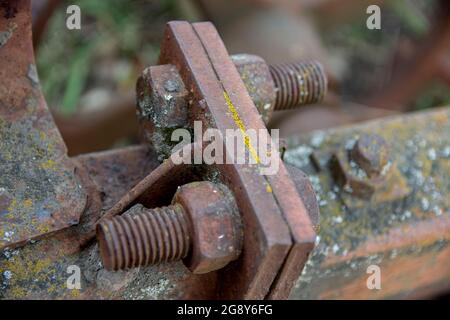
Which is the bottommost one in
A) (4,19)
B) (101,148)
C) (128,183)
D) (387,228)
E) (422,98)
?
(422,98)

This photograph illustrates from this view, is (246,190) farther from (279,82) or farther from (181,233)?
(279,82)

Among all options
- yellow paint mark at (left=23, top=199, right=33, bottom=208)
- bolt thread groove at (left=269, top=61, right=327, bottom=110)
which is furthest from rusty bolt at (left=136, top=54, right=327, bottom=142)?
yellow paint mark at (left=23, top=199, right=33, bottom=208)

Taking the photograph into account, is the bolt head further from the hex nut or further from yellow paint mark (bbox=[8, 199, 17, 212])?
yellow paint mark (bbox=[8, 199, 17, 212])

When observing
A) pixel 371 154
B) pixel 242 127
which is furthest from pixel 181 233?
pixel 371 154

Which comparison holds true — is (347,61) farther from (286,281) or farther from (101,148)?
(286,281)

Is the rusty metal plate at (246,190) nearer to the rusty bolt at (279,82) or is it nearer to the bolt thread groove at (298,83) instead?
the rusty bolt at (279,82)

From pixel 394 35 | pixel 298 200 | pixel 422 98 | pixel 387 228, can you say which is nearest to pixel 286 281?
pixel 298 200

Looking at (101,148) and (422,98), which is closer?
(101,148)
